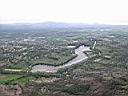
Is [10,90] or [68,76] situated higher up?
[68,76]

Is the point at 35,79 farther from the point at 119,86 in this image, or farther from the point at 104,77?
the point at 119,86

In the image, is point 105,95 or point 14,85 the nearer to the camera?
point 105,95

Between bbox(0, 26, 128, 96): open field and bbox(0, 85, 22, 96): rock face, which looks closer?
bbox(0, 26, 128, 96): open field

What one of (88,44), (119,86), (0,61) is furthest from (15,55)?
(119,86)

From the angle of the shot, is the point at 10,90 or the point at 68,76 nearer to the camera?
the point at 10,90

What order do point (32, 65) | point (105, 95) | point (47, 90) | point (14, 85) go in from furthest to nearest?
point (32, 65) < point (14, 85) < point (47, 90) < point (105, 95)

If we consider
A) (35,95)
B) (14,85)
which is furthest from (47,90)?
(14,85)

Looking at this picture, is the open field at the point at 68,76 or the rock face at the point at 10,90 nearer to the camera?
the open field at the point at 68,76

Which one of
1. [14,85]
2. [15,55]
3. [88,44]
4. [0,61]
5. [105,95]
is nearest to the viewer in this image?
[105,95]
